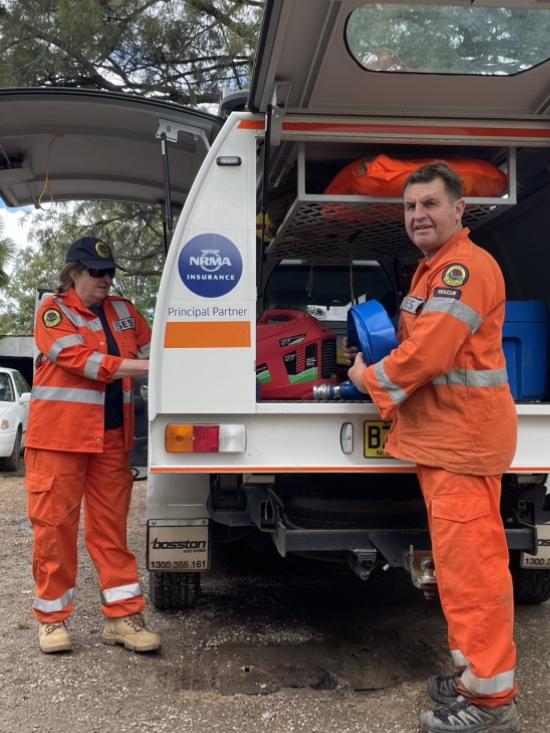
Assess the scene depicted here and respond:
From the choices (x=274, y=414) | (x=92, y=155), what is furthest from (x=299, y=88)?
(x=92, y=155)

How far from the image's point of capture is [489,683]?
2.81m

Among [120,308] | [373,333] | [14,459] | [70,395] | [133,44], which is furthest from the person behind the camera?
[14,459]

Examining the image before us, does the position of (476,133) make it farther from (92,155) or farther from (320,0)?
(92,155)

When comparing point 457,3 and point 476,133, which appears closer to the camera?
point 457,3

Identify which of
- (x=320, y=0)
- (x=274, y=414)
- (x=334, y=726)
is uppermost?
(x=320, y=0)

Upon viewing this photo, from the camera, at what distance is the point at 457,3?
8.85 ft

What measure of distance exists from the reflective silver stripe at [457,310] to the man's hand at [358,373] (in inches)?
15.3

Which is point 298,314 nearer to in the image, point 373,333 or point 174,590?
point 373,333

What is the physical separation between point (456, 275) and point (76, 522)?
7.01 ft

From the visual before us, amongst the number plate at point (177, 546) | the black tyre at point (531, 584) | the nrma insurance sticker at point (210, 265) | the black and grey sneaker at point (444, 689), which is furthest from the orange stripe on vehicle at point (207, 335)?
the black tyre at point (531, 584)

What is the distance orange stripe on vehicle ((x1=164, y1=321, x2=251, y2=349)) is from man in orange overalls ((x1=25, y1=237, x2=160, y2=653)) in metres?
0.47

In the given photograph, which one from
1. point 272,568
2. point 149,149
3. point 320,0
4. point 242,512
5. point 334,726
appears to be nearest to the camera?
point 320,0

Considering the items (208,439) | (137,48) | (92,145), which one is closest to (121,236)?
(137,48)

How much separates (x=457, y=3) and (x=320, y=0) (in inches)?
18.3
